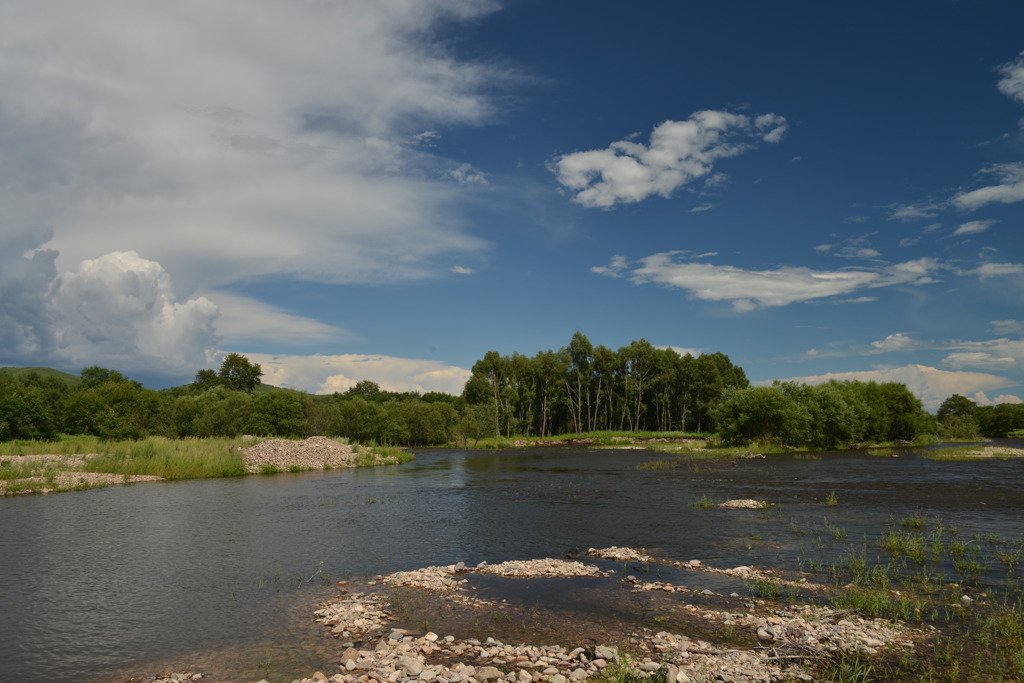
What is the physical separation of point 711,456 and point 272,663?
222 feet

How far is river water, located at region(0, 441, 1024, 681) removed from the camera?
1284 centimetres

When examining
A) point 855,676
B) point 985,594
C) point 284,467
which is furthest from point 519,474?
point 855,676

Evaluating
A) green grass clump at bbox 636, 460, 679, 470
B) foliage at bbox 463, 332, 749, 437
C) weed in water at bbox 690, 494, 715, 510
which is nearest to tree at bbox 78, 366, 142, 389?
foliage at bbox 463, 332, 749, 437

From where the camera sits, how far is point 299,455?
64.6m

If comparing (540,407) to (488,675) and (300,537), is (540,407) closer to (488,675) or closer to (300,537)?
(300,537)

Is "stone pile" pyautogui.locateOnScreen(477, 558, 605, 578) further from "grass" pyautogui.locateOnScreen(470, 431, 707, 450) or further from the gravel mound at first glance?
"grass" pyautogui.locateOnScreen(470, 431, 707, 450)

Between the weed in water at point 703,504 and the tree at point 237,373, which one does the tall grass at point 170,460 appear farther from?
the tree at point 237,373


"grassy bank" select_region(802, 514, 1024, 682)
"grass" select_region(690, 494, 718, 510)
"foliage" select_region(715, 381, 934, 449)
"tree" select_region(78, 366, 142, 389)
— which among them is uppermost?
"tree" select_region(78, 366, 142, 389)

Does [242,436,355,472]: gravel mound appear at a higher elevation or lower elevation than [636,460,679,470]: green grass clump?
higher

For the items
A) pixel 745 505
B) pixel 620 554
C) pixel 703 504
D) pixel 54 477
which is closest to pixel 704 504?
pixel 703 504

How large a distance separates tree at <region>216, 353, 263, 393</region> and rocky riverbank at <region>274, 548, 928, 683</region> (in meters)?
148

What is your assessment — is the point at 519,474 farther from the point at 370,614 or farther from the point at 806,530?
the point at 370,614

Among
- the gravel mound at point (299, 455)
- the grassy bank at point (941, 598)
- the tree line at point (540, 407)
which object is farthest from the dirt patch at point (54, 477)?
the grassy bank at point (941, 598)

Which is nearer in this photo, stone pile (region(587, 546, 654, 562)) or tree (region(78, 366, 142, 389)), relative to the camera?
stone pile (region(587, 546, 654, 562))
